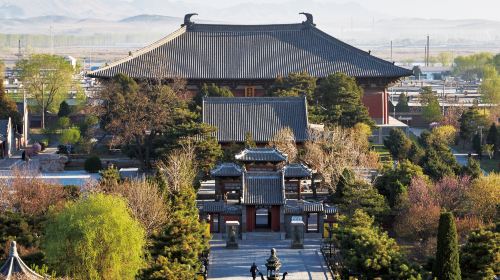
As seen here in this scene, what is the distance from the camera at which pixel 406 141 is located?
1799 inches

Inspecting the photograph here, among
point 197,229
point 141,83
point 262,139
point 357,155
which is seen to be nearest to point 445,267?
point 197,229

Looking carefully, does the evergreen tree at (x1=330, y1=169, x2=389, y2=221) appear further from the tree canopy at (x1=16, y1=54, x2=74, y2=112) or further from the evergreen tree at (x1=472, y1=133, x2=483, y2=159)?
the tree canopy at (x1=16, y1=54, x2=74, y2=112)

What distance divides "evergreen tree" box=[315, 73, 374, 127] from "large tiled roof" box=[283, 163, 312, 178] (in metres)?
9.98

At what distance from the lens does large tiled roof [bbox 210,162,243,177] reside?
35531 millimetres

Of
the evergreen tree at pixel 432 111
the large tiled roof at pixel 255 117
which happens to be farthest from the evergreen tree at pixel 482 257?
the evergreen tree at pixel 432 111

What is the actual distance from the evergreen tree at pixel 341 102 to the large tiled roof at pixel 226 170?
10494mm

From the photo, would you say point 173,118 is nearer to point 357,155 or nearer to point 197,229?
point 357,155

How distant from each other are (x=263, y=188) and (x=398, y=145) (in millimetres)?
13212

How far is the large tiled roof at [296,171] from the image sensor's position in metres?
35.4

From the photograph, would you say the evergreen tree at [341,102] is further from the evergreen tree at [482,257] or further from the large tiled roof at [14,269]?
the large tiled roof at [14,269]

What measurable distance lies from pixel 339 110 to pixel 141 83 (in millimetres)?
10242

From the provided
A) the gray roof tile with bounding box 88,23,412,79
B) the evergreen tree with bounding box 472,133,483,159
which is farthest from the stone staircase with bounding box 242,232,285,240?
the gray roof tile with bounding box 88,23,412,79

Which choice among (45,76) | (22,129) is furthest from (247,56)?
(22,129)

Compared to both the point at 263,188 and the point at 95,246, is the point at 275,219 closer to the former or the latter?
the point at 263,188
